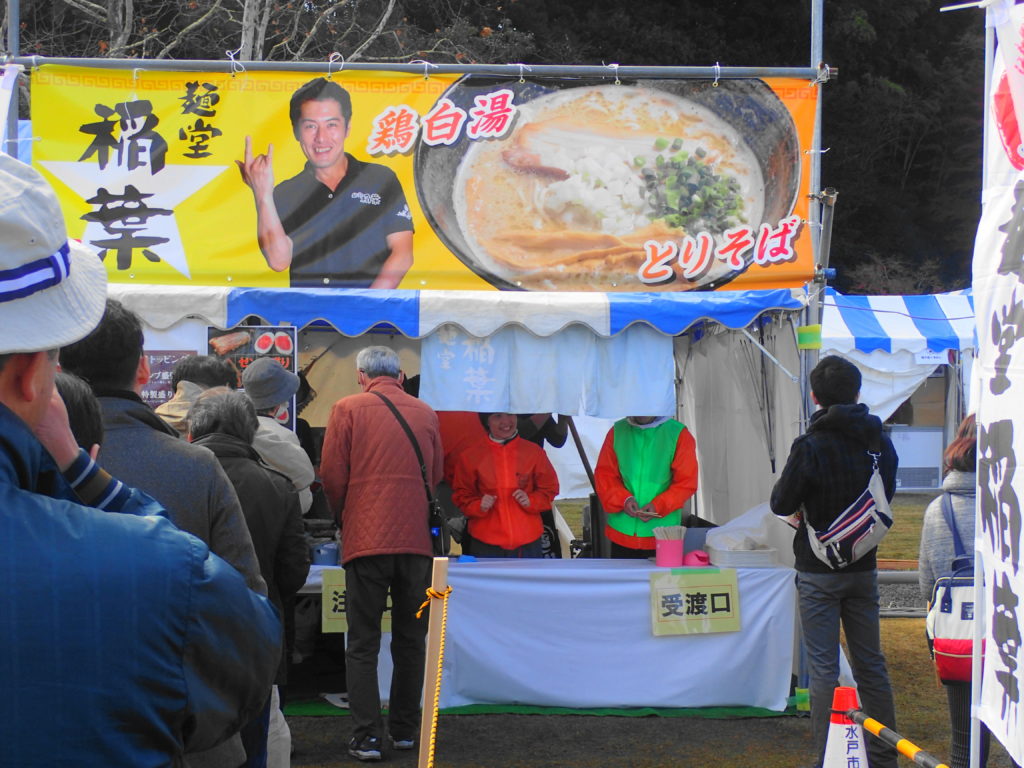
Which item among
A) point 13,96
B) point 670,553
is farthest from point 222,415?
point 13,96

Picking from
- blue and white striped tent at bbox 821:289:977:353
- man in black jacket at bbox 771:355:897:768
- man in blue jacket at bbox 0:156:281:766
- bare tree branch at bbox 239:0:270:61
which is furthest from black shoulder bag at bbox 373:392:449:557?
bare tree branch at bbox 239:0:270:61

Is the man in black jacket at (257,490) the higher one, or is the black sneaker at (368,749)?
the man in black jacket at (257,490)

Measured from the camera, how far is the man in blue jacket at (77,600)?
1.03 metres

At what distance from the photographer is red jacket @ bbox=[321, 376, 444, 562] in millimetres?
5156

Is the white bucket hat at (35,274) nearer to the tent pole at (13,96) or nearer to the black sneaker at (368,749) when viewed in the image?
the black sneaker at (368,749)

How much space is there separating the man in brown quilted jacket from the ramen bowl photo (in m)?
1.17

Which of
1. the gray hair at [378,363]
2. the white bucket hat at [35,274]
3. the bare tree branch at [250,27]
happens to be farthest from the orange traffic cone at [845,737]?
the bare tree branch at [250,27]

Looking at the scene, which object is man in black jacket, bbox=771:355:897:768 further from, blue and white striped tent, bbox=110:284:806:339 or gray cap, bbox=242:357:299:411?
gray cap, bbox=242:357:299:411

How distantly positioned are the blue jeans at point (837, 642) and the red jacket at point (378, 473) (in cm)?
183

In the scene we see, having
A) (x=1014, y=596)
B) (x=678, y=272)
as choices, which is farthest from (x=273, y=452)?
(x=1014, y=596)

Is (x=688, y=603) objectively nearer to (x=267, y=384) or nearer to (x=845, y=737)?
(x=845, y=737)

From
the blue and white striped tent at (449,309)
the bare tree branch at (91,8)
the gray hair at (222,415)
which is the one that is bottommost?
the gray hair at (222,415)

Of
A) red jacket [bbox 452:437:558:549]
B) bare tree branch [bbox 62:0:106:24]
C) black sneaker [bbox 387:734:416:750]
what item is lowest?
black sneaker [bbox 387:734:416:750]

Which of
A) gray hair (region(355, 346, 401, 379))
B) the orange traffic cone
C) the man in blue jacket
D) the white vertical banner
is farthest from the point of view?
gray hair (region(355, 346, 401, 379))
